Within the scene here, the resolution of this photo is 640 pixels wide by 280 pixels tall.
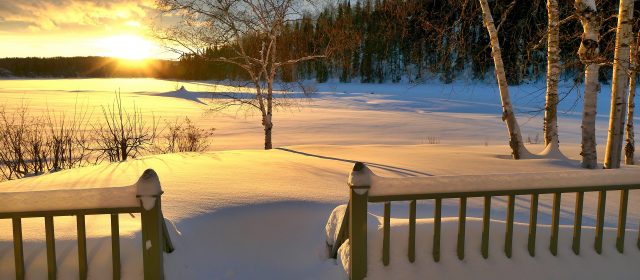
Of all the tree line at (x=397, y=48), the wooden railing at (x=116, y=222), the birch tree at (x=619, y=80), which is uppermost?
the tree line at (x=397, y=48)

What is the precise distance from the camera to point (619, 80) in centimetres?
708

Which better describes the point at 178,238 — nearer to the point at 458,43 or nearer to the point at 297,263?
the point at 297,263

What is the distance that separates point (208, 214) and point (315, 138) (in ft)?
46.1

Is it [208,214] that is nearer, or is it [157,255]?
[157,255]

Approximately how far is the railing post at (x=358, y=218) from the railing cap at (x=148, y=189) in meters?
1.32

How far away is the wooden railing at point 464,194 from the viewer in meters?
3.14

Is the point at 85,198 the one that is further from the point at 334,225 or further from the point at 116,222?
the point at 334,225

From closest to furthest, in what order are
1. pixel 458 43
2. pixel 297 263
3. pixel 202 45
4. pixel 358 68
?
1. pixel 297 263
2. pixel 458 43
3. pixel 202 45
4. pixel 358 68

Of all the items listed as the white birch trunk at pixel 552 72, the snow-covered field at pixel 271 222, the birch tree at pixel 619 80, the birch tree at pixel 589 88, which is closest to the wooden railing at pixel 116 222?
the snow-covered field at pixel 271 222

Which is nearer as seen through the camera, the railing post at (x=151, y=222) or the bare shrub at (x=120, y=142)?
the railing post at (x=151, y=222)

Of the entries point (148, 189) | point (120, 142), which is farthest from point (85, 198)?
point (120, 142)

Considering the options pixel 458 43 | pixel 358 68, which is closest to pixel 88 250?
pixel 458 43

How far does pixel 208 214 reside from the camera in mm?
4730

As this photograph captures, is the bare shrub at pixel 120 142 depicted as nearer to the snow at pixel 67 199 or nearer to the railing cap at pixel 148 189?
the snow at pixel 67 199
